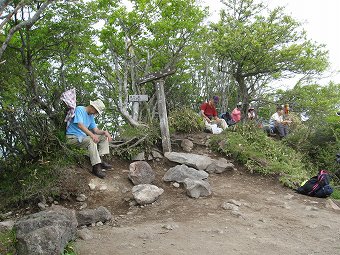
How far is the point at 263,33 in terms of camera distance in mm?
14227

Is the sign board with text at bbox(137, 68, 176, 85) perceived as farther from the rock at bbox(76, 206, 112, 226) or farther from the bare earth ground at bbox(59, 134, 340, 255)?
the rock at bbox(76, 206, 112, 226)

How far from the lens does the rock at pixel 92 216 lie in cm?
479

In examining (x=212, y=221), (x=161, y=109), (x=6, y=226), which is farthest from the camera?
(x=161, y=109)

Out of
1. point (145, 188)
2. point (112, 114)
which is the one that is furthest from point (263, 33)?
point (145, 188)

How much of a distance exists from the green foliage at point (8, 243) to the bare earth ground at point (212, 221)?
27.5 inches

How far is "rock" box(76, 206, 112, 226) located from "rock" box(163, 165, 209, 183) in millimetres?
1841

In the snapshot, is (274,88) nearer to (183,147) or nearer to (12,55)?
(183,147)

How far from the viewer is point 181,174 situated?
6645 millimetres

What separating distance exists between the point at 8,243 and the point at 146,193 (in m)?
2.53

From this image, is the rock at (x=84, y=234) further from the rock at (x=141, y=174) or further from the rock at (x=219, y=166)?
the rock at (x=219, y=166)

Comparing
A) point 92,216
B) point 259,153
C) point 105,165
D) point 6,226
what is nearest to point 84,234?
point 92,216

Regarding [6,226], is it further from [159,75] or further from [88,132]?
[159,75]

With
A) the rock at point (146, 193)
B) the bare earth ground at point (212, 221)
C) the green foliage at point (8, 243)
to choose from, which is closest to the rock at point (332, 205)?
the bare earth ground at point (212, 221)

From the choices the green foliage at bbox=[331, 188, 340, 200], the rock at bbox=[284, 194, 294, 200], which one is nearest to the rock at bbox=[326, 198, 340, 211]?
the rock at bbox=[284, 194, 294, 200]
